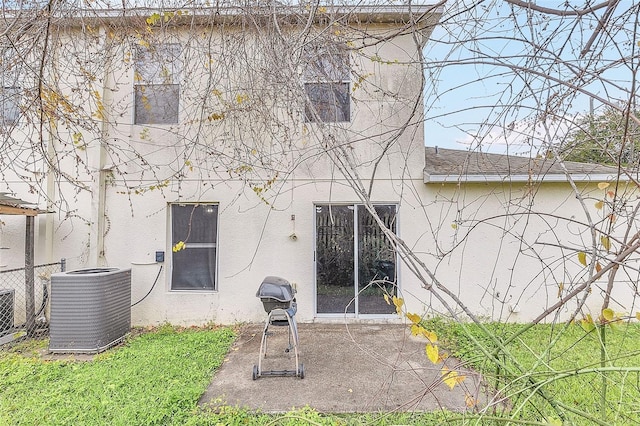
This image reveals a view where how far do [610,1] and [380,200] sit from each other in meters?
4.47

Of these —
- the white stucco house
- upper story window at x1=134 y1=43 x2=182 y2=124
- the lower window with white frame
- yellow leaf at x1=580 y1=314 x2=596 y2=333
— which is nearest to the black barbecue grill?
the white stucco house

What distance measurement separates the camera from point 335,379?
4055 millimetres

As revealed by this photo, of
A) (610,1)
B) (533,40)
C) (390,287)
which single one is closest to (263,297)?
(390,287)

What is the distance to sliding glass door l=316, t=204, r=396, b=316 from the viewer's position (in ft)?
20.4

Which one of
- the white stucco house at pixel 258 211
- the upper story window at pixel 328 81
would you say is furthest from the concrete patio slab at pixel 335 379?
the upper story window at pixel 328 81

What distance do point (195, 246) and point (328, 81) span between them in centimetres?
405

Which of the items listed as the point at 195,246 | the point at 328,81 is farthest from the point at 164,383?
the point at 328,81

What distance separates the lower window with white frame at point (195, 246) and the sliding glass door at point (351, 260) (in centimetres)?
212

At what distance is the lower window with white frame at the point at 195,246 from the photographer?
6320 millimetres

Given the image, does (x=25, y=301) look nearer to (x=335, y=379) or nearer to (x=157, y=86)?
(x=157, y=86)

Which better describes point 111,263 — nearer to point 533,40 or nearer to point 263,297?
point 263,297

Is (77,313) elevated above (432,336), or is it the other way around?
(432,336)

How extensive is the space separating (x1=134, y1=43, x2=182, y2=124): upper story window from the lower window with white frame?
186 cm

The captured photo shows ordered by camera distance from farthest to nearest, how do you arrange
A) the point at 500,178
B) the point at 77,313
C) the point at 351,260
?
the point at 351,260, the point at 500,178, the point at 77,313
